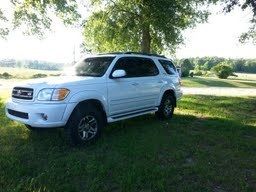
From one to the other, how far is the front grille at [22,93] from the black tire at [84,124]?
3.20ft

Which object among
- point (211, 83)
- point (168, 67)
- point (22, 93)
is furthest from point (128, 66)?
point (211, 83)

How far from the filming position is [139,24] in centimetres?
2520

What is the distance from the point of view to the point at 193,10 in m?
25.4

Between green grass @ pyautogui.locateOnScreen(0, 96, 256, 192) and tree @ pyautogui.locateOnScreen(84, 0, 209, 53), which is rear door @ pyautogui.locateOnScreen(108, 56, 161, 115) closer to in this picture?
green grass @ pyautogui.locateOnScreen(0, 96, 256, 192)

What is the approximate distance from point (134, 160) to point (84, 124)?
157cm

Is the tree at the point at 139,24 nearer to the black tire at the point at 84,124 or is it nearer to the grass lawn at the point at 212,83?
the grass lawn at the point at 212,83

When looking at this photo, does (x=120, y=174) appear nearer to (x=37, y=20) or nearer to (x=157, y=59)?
(x=157, y=59)

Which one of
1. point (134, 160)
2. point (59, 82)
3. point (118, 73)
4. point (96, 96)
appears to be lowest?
point (134, 160)

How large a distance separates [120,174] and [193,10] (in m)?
20.9

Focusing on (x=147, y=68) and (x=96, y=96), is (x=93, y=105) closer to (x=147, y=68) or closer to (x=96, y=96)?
(x=96, y=96)

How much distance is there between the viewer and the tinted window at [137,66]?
9.57 metres

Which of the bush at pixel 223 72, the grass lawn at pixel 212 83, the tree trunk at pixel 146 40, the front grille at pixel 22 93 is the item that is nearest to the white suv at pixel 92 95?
the front grille at pixel 22 93

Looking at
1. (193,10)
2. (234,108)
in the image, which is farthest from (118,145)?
(193,10)

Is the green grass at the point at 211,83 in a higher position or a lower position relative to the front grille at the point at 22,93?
lower
